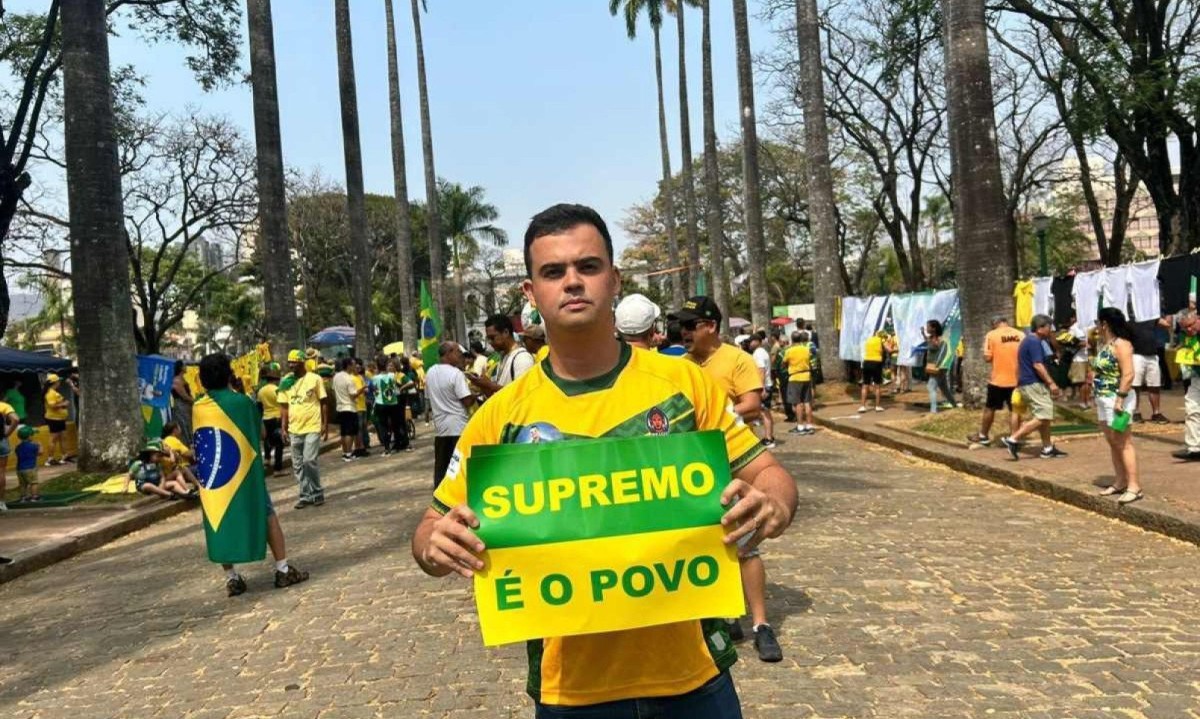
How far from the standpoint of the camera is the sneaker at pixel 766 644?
4551 mm

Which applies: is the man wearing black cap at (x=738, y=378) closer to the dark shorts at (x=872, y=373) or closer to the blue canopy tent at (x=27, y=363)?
the dark shorts at (x=872, y=373)

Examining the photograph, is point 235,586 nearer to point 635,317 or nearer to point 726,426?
point 635,317

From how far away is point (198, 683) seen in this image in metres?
4.85

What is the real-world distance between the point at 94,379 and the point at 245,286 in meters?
49.6

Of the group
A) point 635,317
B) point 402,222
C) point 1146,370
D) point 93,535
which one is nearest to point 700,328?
point 635,317

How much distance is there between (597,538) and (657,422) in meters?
0.31

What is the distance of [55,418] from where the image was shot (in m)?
18.8

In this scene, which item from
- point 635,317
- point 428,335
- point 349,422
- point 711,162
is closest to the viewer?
point 635,317

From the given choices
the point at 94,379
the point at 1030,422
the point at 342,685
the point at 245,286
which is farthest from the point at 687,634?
the point at 245,286

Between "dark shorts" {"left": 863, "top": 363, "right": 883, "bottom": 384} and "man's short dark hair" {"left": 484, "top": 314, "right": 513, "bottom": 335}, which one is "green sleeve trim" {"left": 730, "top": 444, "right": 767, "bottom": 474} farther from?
"dark shorts" {"left": 863, "top": 363, "right": 883, "bottom": 384}

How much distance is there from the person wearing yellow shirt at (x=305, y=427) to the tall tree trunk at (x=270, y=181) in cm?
760

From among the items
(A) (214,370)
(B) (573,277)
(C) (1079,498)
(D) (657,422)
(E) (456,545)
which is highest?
(B) (573,277)

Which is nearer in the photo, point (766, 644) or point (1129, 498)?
point (766, 644)

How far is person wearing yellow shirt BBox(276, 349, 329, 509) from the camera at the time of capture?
1073cm
